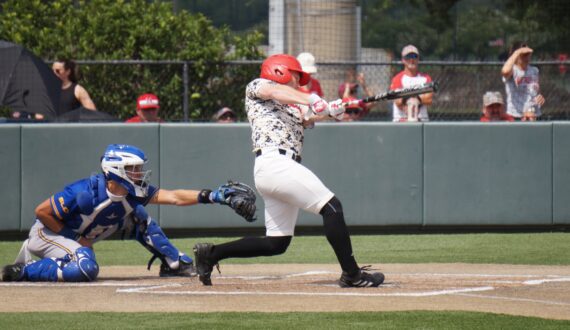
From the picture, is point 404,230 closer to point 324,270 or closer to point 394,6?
point 324,270

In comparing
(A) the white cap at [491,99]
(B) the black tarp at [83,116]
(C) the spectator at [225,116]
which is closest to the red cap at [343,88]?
(C) the spectator at [225,116]

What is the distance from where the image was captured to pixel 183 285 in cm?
811

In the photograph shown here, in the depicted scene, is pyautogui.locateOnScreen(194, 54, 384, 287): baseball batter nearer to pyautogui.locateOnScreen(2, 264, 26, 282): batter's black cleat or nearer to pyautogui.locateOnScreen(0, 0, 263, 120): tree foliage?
pyautogui.locateOnScreen(2, 264, 26, 282): batter's black cleat

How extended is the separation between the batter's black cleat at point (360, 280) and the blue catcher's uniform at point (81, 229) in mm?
1630

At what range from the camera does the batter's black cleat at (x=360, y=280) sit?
7680mm

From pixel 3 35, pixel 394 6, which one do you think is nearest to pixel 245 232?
pixel 3 35

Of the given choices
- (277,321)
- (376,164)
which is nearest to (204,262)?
(277,321)

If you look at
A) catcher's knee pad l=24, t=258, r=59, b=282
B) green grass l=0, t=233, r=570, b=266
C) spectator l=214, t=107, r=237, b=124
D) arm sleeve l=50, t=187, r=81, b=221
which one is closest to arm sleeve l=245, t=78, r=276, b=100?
arm sleeve l=50, t=187, r=81, b=221

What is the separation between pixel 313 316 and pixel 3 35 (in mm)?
10190

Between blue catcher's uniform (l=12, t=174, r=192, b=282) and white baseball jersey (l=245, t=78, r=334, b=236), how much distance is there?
1093mm

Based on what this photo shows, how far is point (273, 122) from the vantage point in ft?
25.0

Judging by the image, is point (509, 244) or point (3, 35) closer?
point (509, 244)

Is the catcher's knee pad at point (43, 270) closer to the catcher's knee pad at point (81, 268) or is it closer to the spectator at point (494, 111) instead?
the catcher's knee pad at point (81, 268)

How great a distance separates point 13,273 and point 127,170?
122cm
